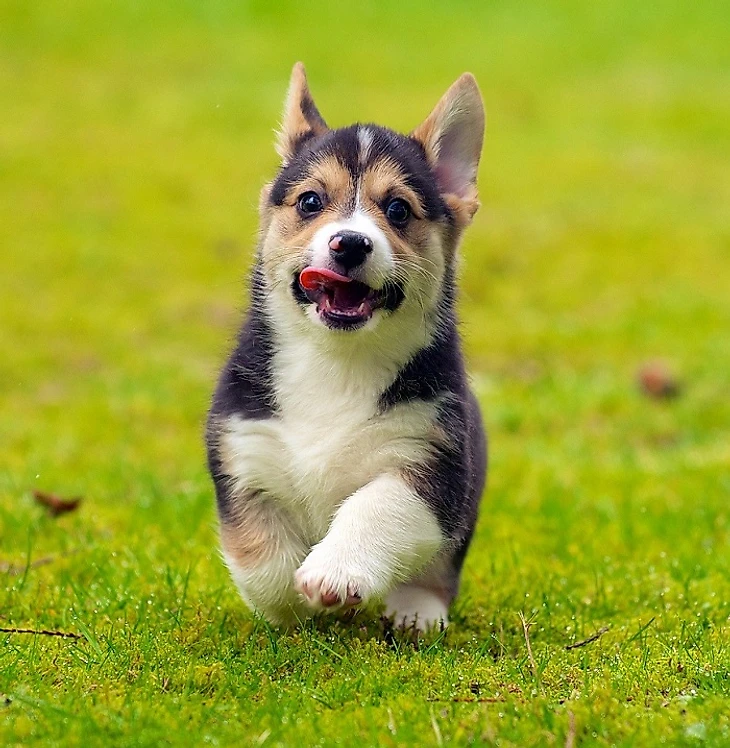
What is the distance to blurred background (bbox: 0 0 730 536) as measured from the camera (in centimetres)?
966

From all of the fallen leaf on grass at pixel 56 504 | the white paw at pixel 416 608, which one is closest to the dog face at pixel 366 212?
the white paw at pixel 416 608

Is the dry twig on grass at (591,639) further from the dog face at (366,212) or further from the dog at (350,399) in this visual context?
the dog face at (366,212)

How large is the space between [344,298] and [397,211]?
0.51 meters

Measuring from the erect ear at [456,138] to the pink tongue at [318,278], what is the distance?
3.50 ft

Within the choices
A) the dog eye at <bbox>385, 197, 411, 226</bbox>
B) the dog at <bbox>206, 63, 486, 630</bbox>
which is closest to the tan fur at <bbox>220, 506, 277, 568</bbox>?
the dog at <bbox>206, 63, 486, 630</bbox>

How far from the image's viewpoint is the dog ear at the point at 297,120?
18.5 ft

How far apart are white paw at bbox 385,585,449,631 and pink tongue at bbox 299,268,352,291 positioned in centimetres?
135

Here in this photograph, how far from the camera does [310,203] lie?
5160mm

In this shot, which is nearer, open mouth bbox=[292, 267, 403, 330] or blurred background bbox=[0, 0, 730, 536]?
open mouth bbox=[292, 267, 403, 330]

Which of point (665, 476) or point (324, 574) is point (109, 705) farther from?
point (665, 476)

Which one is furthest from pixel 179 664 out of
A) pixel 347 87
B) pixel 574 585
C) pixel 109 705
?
pixel 347 87

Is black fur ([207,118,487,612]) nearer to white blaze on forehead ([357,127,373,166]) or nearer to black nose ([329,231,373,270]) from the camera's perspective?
white blaze on forehead ([357,127,373,166])

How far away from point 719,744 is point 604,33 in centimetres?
2556

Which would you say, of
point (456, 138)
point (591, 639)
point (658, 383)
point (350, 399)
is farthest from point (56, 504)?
point (658, 383)
